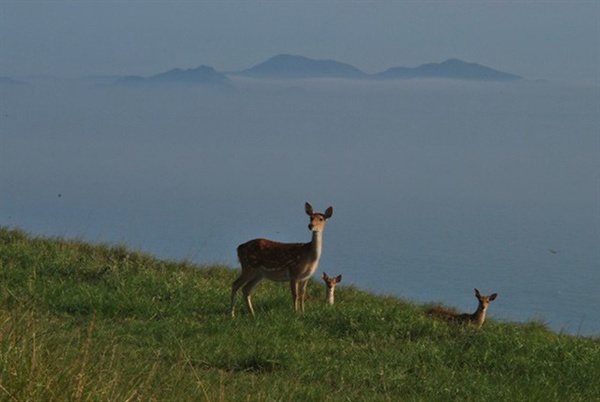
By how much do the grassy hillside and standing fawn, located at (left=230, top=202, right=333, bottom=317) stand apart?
426 millimetres

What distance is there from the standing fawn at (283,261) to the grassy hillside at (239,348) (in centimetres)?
43

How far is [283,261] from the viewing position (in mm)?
14820

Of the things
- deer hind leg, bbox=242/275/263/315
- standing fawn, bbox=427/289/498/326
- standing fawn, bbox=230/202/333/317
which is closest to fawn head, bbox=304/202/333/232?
standing fawn, bbox=230/202/333/317

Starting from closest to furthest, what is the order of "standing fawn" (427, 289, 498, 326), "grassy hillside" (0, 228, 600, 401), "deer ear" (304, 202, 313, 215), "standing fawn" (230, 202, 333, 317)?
"grassy hillside" (0, 228, 600, 401) < "standing fawn" (230, 202, 333, 317) < "deer ear" (304, 202, 313, 215) < "standing fawn" (427, 289, 498, 326)

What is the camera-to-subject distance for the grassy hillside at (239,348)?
8.62 m

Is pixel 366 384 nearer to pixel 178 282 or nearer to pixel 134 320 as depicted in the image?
pixel 134 320

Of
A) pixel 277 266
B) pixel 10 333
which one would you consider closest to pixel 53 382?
pixel 10 333

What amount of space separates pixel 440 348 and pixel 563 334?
3.78m

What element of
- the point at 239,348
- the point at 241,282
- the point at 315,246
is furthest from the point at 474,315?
the point at 239,348

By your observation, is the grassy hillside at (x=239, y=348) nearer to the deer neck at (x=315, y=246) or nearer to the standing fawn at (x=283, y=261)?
the standing fawn at (x=283, y=261)

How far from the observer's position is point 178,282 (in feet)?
53.4

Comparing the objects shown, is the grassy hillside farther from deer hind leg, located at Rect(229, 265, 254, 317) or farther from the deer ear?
the deer ear

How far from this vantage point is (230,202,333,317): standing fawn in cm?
1480

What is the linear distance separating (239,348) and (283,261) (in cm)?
273
